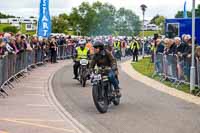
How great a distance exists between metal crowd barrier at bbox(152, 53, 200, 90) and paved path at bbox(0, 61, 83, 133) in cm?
509

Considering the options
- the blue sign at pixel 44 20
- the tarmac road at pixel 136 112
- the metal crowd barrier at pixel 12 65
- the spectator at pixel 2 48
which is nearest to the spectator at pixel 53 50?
the blue sign at pixel 44 20

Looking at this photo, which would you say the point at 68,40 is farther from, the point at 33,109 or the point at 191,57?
the point at 33,109

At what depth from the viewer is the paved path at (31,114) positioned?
38.3 ft

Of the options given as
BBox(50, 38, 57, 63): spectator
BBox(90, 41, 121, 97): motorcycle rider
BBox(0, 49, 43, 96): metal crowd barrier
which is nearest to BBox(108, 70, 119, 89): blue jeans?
BBox(90, 41, 121, 97): motorcycle rider

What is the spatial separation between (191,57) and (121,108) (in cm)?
548

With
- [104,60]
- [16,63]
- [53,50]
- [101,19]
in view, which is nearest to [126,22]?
[101,19]

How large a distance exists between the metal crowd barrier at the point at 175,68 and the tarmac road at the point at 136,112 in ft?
4.34

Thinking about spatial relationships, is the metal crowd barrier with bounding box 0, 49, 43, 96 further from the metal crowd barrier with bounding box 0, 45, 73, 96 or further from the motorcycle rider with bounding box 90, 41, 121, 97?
the motorcycle rider with bounding box 90, 41, 121, 97

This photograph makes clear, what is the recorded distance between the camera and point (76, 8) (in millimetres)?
85500

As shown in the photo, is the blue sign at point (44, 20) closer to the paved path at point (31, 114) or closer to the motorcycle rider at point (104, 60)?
the paved path at point (31, 114)

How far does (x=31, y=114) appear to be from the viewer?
45.8 ft

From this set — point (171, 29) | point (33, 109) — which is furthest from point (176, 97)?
point (171, 29)

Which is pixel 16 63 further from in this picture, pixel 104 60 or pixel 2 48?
pixel 104 60

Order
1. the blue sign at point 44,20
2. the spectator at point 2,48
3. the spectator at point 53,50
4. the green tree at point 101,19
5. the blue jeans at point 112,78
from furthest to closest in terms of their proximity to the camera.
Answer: the green tree at point 101,19, the spectator at point 53,50, the blue sign at point 44,20, the spectator at point 2,48, the blue jeans at point 112,78
